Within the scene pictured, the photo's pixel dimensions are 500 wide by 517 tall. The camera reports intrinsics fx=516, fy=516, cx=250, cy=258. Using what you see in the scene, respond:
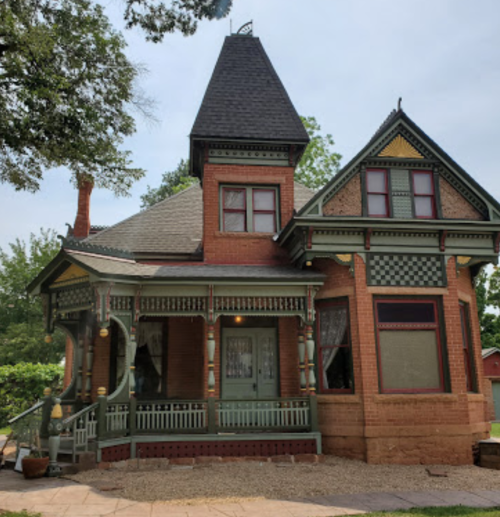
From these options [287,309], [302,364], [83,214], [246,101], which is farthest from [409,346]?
[83,214]

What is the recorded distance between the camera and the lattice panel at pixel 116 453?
34.7ft

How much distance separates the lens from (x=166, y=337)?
13.9m

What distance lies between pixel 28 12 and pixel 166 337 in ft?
27.1

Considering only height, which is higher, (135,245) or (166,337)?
(135,245)

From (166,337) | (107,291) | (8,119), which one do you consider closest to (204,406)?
(166,337)

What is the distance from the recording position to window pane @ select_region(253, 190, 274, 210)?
569 inches

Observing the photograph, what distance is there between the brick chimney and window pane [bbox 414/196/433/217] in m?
10.9

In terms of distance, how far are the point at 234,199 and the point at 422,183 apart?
505 centimetres

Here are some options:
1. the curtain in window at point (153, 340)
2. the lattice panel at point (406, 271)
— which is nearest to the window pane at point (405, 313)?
the lattice panel at point (406, 271)

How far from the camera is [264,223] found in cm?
1438

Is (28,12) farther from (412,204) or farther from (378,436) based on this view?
(378,436)

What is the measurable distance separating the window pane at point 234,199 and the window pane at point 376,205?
347 cm

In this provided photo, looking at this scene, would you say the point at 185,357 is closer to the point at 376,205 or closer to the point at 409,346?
the point at 409,346

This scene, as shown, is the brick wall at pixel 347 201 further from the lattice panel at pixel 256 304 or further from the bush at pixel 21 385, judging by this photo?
the bush at pixel 21 385
